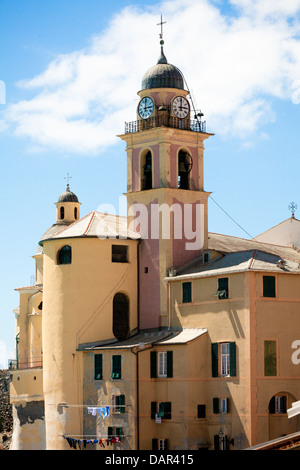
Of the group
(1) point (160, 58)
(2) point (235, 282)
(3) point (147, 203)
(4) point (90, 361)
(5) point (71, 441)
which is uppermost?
(1) point (160, 58)

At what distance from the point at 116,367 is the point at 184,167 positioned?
13.8m

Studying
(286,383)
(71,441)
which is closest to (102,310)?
(71,441)

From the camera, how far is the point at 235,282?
64000 millimetres

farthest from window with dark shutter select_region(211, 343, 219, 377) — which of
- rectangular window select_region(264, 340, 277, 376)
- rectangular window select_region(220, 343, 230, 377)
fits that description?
rectangular window select_region(264, 340, 277, 376)

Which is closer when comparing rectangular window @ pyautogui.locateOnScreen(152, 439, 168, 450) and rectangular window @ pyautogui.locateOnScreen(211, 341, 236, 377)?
rectangular window @ pyautogui.locateOnScreen(211, 341, 236, 377)

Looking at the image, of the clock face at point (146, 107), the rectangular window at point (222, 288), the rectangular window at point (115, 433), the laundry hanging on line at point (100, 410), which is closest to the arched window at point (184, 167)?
the clock face at point (146, 107)

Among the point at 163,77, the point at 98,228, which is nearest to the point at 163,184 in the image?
the point at 98,228

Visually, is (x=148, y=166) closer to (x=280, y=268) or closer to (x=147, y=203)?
(x=147, y=203)

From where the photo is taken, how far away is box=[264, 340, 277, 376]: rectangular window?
6281 centimetres

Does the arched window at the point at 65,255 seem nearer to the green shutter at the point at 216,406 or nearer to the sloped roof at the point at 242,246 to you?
the sloped roof at the point at 242,246

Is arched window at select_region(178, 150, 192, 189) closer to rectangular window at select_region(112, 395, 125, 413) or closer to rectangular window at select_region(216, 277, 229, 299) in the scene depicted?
rectangular window at select_region(216, 277, 229, 299)

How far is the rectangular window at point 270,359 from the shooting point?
6281 cm

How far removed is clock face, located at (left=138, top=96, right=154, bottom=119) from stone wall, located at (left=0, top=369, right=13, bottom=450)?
37818mm
